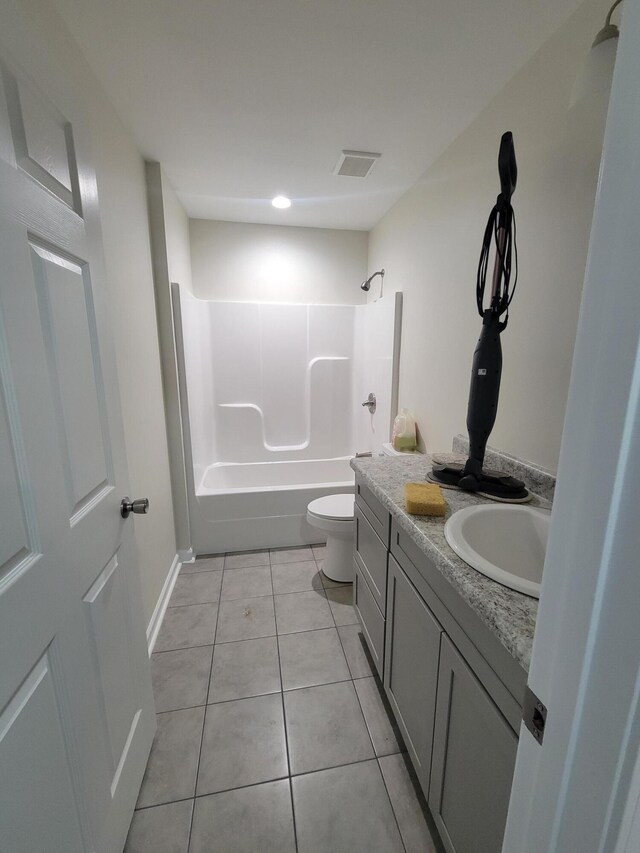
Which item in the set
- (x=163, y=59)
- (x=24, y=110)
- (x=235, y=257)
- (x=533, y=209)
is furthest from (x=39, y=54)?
(x=235, y=257)

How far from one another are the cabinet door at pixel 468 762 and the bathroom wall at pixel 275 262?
2881 millimetres

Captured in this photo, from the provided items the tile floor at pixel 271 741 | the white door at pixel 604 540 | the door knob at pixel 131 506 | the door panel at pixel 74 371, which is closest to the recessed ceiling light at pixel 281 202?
the door panel at pixel 74 371

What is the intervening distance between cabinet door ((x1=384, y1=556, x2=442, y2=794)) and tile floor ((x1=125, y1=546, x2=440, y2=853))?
195 mm

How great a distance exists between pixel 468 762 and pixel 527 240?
5.25 ft

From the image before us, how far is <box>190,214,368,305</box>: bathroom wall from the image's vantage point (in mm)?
2891

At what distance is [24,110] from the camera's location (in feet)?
2.28

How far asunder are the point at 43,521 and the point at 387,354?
223cm

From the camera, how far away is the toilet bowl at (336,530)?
2.10m

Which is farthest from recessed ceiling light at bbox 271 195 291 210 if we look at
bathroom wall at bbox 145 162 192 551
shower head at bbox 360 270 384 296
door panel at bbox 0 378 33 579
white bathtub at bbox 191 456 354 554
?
door panel at bbox 0 378 33 579

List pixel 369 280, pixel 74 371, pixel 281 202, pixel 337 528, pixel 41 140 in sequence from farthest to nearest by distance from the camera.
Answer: pixel 369 280 → pixel 281 202 → pixel 337 528 → pixel 74 371 → pixel 41 140

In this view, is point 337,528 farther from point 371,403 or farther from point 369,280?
point 369,280

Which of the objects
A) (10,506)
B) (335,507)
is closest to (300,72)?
(10,506)

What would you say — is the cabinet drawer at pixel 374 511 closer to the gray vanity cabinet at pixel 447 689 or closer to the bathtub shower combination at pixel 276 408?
the gray vanity cabinet at pixel 447 689

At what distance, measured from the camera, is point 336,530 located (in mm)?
2109
